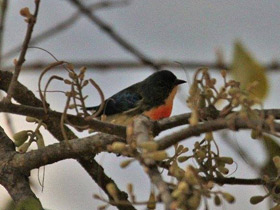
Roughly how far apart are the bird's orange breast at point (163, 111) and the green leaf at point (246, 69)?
143 inches

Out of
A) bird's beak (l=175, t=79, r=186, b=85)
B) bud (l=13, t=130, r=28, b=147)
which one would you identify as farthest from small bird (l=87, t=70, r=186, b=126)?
bud (l=13, t=130, r=28, b=147)

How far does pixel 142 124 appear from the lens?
1602mm

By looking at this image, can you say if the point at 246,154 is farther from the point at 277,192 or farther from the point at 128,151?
the point at 128,151

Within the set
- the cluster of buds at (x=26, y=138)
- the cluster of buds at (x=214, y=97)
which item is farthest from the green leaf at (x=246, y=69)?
the cluster of buds at (x=26, y=138)

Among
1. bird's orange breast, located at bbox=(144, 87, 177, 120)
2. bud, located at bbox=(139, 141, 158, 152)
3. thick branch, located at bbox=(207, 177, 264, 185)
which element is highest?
bud, located at bbox=(139, 141, 158, 152)

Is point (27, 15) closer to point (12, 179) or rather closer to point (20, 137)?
point (20, 137)

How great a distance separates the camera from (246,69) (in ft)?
4.07

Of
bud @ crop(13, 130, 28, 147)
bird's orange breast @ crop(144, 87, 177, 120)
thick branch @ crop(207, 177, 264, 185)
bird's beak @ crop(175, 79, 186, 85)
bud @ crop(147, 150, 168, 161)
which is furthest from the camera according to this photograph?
bird's beak @ crop(175, 79, 186, 85)

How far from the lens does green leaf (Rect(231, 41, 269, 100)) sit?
4.00 ft

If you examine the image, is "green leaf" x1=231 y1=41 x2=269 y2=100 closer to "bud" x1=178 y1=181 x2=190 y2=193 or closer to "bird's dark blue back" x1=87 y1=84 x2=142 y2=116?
"bud" x1=178 y1=181 x2=190 y2=193

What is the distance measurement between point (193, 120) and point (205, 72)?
298 mm

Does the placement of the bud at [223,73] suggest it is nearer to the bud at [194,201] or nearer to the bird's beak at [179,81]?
the bud at [194,201]

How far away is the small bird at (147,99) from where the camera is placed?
4852mm

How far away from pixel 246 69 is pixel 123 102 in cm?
383
